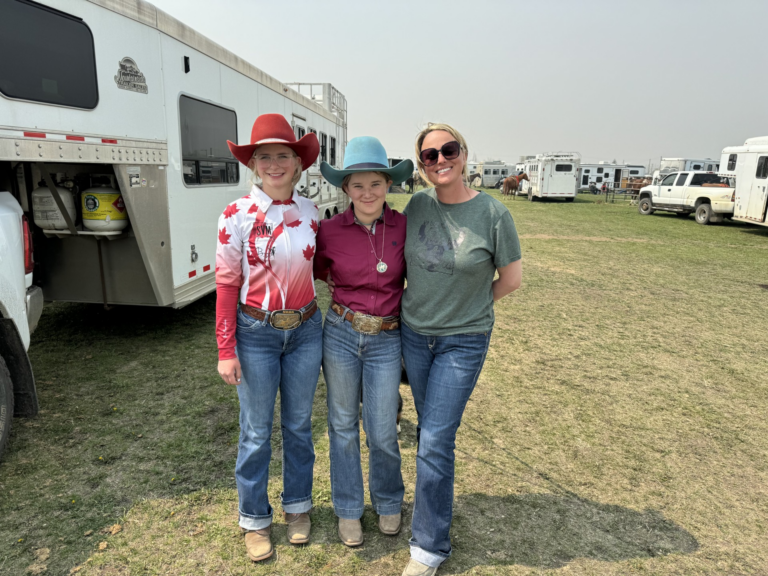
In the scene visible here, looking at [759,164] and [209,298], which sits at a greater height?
[759,164]

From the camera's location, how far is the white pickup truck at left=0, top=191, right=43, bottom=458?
116 inches

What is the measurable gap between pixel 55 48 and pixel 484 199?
302 cm

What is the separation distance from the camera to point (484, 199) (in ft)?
7.33

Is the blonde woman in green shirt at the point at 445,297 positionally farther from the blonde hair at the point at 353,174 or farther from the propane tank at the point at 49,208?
the propane tank at the point at 49,208

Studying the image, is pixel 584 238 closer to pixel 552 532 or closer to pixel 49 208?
pixel 552 532

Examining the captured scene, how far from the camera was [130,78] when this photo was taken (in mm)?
3994

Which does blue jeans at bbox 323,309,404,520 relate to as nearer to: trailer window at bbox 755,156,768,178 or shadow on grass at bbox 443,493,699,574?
shadow on grass at bbox 443,493,699,574

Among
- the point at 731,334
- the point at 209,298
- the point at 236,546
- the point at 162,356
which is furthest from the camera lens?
the point at 209,298

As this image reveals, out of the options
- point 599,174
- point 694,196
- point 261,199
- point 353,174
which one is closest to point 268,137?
point 261,199

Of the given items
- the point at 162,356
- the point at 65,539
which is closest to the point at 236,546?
the point at 65,539

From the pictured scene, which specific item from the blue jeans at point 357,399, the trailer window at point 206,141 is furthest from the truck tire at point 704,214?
the blue jeans at point 357,399

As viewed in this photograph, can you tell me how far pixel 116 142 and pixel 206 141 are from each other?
4.54ft

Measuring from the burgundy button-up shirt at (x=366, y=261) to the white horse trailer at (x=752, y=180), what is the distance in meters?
16.4

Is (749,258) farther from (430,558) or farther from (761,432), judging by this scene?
(430,558)
